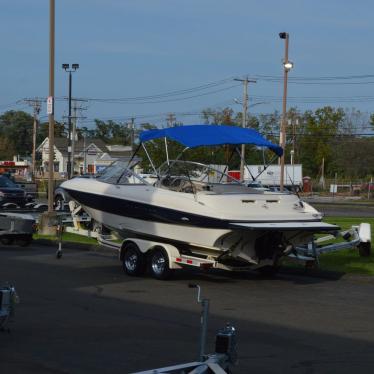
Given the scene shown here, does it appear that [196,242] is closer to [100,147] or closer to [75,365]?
[75,365]

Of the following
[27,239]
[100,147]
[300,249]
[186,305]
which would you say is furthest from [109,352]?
[100,147]

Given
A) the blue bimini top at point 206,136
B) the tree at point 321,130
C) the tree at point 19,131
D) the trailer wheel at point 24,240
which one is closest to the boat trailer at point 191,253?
the blue bimini top at point 206,136

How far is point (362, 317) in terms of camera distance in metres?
11.6

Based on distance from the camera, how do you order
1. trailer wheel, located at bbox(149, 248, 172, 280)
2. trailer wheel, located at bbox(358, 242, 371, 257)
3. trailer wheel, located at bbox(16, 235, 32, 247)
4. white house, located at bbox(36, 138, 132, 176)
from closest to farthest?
1. trailer wheel, located at bbox(149, 248, 172, 280)
2. trailer wheel, located at bbox(358, 242, 371, 257)
3. trailer wheel, located at bbox(16, 235, 32, 247)
4. white house, located at bbox(36, 138, 132, 176)

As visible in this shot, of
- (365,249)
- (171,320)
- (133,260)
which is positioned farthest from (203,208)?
(365,249)

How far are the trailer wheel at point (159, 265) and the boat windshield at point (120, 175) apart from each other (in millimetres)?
1581

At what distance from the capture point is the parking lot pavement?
28.1ft

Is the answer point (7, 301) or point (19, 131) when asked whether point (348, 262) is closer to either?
point (7, 301)

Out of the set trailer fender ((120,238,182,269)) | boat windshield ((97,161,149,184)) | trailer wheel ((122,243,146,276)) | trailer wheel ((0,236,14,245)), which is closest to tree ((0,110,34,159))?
trailer wheel ((0,236,14,245))

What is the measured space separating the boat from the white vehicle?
0.05ft

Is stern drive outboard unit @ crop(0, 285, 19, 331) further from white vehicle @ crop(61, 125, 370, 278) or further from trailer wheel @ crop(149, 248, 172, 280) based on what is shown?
trailer wheel @ crop(149, 248, 172, 280)

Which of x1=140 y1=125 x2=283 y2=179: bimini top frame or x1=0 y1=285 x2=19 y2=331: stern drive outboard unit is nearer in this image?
x1=0 y1=285 x2=19 y2=331: stern drive outboard unit

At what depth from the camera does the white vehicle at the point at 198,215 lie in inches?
565

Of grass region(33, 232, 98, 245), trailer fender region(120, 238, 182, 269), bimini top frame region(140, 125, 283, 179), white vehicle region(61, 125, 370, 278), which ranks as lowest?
grass region(33, 232, 98, 245)
